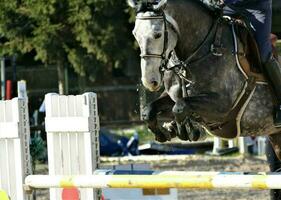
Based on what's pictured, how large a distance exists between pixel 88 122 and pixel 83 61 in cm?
1722

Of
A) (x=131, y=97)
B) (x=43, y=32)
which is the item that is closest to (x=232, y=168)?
(x=43, y=32)

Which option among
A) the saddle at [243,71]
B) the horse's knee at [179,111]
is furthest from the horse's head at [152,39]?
the saddle at [243,71]

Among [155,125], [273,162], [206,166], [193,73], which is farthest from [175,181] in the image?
[206,166]

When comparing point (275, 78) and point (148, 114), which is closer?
point (148, 114)

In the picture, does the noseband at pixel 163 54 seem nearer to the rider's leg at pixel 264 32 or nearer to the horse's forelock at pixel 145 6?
the horse's forelock at pixel 145 6

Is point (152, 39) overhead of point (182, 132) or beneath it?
overhead

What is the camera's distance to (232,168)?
12.3 metres

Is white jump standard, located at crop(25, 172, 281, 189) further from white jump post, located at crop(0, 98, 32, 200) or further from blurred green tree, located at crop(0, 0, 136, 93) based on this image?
blurred green tree, located at crop(0, 0, 136, 93)

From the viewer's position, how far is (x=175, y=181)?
A: 4.89 m

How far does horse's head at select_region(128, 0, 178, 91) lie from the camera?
533cm

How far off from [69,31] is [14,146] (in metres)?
17.0

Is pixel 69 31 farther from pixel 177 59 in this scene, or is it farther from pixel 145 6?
pixel 145 6

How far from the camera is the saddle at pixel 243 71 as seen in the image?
5.99 m

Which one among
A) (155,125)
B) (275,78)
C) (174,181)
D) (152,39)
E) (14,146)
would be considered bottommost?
(174,181)
